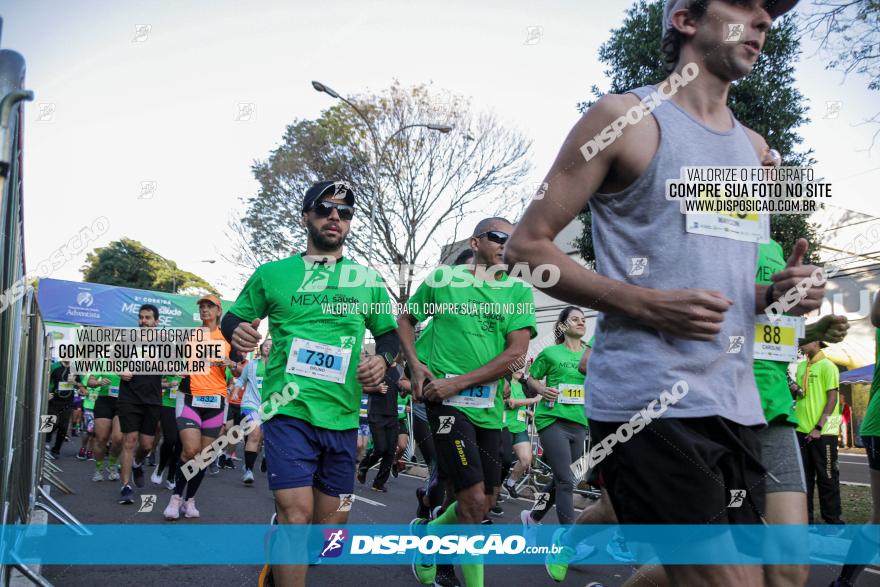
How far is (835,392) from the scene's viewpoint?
8383 millimetres

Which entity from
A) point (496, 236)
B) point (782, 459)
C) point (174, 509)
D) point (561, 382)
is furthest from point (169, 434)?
point (782, 459)

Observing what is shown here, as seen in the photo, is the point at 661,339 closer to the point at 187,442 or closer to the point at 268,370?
the point at 268,370

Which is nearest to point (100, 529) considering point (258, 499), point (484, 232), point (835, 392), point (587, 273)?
point (258, 499)

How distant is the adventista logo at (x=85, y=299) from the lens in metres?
26.2

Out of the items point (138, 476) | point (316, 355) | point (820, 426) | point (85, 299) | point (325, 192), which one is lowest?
point (138, 476)

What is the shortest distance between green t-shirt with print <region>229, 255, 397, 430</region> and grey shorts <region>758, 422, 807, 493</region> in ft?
6.90

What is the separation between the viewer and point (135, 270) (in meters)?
61.0

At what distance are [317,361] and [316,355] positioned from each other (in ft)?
A: 0.11

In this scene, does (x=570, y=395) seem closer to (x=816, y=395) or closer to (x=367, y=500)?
(x=816, y=395)

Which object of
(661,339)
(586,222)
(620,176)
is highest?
(586,222)

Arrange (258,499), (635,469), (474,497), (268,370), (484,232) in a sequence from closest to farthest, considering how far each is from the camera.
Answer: (635,469) → (268,370) → (474,497) → (484,232) → (258,499)

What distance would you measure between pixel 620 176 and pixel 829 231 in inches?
958

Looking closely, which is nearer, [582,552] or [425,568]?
[425,568]

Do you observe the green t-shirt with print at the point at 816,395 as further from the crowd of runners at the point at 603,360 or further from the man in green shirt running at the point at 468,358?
the man in green shirt running at the point at 468,358
